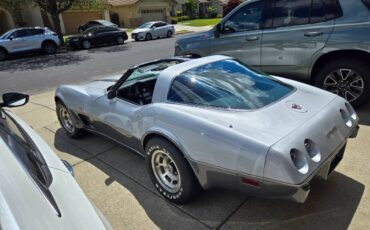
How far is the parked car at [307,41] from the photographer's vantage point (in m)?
4.34

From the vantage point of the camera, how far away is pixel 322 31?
4.54 metres

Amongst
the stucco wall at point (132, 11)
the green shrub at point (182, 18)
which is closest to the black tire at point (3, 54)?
the stucco wall at point (132, 11)

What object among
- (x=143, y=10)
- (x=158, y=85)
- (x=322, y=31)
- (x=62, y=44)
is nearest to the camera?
(x=158, y=85)

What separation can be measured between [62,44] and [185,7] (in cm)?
2984

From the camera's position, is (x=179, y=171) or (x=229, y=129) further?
(x=179, y=171)

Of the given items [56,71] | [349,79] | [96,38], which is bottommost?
[56,71]

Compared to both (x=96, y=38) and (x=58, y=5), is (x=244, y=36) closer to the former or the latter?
(x=96, y=38)

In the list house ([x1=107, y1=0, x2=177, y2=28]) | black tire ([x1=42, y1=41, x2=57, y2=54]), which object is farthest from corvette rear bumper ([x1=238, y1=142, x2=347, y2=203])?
house ([x1=107, y1=0, x2=177, y2=28])

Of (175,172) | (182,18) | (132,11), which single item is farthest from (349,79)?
(182,18)

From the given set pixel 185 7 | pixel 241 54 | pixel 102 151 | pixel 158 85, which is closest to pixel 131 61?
pixel 241 54

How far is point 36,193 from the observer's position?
4.56 ft

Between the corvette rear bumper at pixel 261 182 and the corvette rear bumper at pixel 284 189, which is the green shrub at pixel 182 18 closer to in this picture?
the corvette rear bumper at pixel 261 182

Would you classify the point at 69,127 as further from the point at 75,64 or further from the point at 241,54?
the point at 75,64

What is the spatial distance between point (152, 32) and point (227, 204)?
70.5 feet
